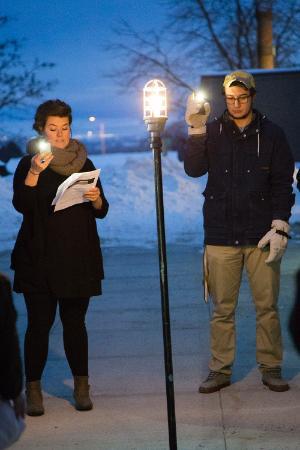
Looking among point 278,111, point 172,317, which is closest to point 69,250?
point 172,317

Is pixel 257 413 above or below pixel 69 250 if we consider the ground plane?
below

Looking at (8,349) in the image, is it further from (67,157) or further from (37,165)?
(67,157)

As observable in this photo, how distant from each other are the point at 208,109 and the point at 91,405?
6.42 ft

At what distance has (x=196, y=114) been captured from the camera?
5.67 metres

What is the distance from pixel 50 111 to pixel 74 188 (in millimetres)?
506

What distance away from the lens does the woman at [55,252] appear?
5.52 metres

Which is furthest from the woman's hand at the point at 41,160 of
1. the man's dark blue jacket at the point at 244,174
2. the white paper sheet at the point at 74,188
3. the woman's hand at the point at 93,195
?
the man's dark blue jacket at the point at 244,174

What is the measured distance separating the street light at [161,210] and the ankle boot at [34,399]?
1.31 metres

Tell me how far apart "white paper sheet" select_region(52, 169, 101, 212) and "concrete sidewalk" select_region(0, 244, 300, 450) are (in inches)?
51.1

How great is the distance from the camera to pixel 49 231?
558 cm

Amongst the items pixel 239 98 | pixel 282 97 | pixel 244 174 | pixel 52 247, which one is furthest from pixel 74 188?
pixel 282 97

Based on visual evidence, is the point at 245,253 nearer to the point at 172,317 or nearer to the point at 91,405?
the point at 91,405

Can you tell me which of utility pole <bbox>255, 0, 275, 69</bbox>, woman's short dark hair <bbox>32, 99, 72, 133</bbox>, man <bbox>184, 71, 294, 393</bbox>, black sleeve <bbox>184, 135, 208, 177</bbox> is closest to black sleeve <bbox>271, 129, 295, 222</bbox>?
man <bbox>184, 71, 294, 393</bbox>

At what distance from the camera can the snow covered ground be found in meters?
14.2
